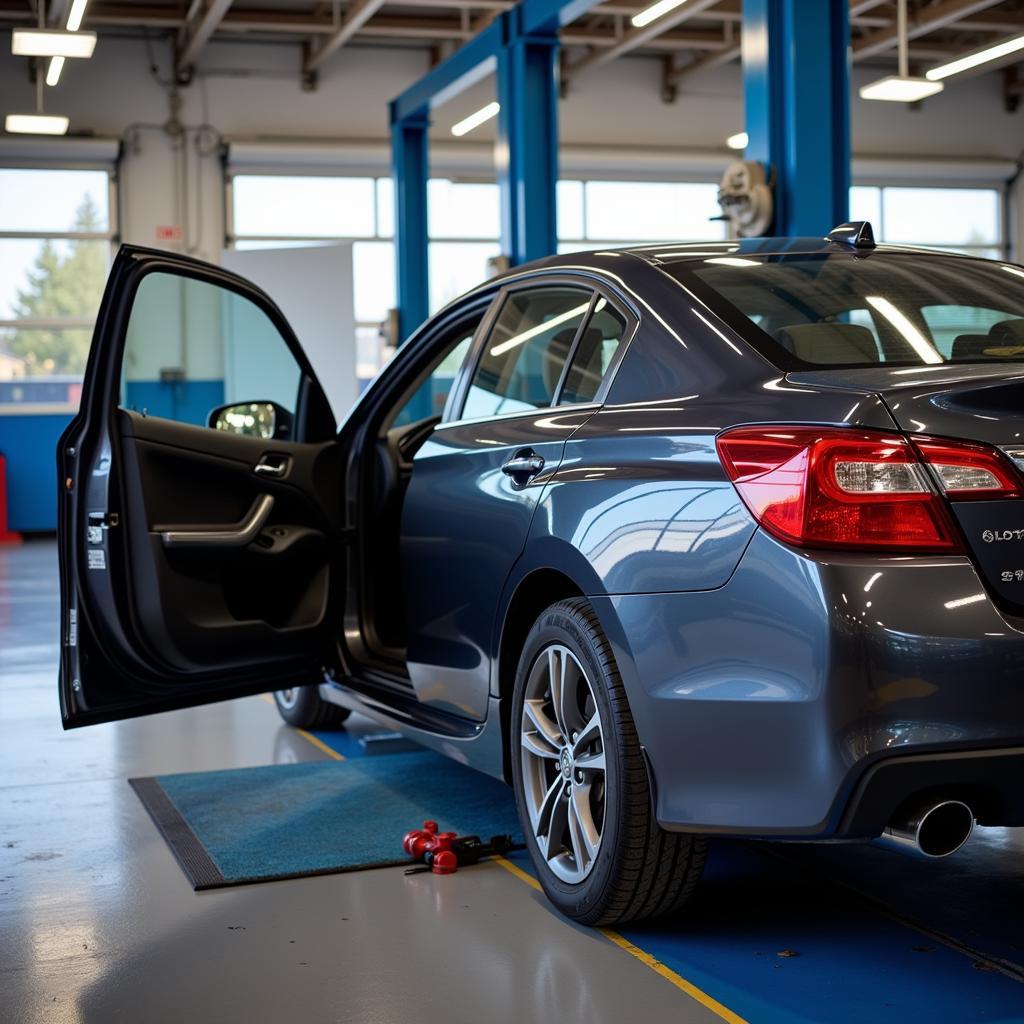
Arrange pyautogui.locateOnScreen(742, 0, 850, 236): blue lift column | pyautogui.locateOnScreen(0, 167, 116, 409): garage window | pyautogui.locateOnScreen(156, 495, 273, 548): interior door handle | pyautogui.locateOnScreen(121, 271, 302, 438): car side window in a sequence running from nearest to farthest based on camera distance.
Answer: pyautogui.locateOnScreen(156, 495, 273, 548): interior door handle
pyautogui.locateOnScreen(742, 0, 850, 236): blue lift column
pyautogui.locateOnScreen(121, 271, 302, 438): car side window
pyautogui.locateOnScreen(0, 167, 116, 409): garage window

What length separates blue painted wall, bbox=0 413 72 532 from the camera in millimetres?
16062

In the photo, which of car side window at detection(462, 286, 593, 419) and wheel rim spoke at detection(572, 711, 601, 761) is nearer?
wheel rim spoke at detection(572, 711, 601, 761)

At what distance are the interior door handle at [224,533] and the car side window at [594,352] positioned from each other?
1187 mm

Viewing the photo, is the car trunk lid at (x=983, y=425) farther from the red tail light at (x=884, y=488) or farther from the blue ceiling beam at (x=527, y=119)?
the blue ceiling beam at (x=527, y=119)

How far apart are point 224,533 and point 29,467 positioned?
43.3 feet

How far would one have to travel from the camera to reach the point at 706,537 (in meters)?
2.44

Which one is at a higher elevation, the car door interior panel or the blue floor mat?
the car door interior panel

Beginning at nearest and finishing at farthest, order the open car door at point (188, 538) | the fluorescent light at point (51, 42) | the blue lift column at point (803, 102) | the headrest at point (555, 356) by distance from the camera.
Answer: the headrest at point (555, 356) → the open car door at point (188, 538) → the blue lift column at point (803, 102) → the fluorescent light at point (51, 42)

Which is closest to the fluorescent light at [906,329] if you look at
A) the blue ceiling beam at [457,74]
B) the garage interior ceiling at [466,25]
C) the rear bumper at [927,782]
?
the rear bumper at [927,782]

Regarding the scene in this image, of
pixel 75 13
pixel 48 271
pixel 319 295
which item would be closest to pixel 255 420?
pixel 75 13

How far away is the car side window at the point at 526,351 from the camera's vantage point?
10.9 ft

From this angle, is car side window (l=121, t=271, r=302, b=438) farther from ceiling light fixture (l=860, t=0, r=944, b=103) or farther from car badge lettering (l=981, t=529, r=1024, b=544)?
car badge lettering (l=981, t=529, r=1024, b=544)

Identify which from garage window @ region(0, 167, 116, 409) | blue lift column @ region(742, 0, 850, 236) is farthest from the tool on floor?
garage window @ region(0, 167, 116, 409)

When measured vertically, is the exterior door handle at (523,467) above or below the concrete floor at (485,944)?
above
